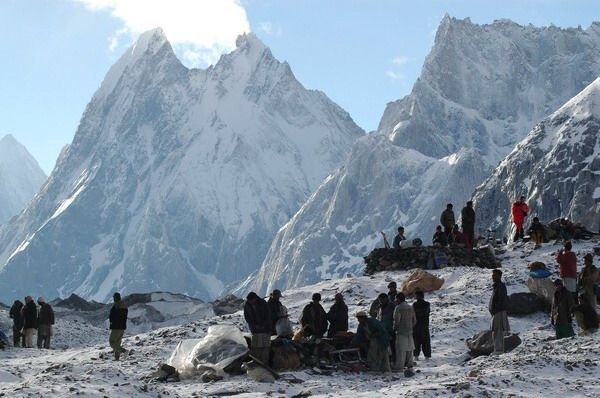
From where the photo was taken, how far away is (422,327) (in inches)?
1036

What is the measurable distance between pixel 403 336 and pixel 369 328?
0.84 m

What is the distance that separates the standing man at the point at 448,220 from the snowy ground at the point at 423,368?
311 cm

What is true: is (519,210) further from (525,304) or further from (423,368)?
(423,368)

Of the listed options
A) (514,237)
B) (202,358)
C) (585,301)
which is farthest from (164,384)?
(514,237)

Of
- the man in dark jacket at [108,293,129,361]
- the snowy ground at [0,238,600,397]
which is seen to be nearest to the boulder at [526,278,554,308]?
the snowy ground at [0,238,600,397]

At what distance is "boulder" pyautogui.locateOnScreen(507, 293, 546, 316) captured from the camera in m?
30.9

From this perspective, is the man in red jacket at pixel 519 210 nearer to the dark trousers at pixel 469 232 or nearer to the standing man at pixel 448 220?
the dark trousers at pixel 469 232

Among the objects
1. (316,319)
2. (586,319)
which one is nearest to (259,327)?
(316,319)

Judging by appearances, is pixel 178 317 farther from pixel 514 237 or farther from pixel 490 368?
pixel 490 368

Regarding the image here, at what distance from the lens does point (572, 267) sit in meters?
27.9

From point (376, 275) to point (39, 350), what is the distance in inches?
→ 508

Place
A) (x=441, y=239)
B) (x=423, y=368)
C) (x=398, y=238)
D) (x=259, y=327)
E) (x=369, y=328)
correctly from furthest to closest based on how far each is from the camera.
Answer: (x=398, y=238) → (x=441, y=239) → (x=423, y=368) → (x=369, y=328) → (x=259, y=327)

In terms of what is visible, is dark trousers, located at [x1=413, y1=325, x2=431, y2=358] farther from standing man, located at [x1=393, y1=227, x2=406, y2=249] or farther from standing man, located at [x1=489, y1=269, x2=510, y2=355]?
standing man, located at [x1=393, y1=227, x2=406, y2=249]

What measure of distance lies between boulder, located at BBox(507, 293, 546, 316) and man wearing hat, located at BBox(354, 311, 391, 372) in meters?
7.41
